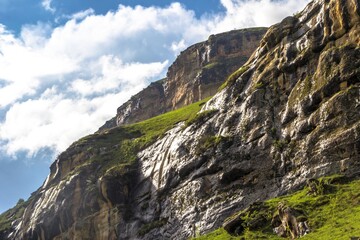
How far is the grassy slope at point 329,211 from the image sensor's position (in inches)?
1980

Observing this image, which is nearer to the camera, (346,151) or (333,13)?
(346,151)

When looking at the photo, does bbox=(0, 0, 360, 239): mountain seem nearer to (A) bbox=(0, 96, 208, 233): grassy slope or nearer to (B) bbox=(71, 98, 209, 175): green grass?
(B) bbox=(71, 98, 209, 175): green grass

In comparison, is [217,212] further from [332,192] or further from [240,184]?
[332,192]

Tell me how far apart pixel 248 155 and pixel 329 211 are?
25382 millimetres

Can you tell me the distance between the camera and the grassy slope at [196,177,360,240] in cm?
5028

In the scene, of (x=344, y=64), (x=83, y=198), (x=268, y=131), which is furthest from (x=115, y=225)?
(x=344, y=64)

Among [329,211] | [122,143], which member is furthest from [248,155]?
[122,143]

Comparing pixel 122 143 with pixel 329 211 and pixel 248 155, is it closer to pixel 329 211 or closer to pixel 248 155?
pixel 248 155

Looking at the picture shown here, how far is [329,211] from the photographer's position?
57.1m

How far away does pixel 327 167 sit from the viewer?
221ft

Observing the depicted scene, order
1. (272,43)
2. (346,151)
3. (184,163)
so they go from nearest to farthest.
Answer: (346,151)
(184,163)
(272,43)

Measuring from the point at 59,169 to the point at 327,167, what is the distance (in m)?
89.5

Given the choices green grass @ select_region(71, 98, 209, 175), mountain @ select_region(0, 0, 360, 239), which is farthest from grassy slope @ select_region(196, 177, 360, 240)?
green grass @ select_region(71, 98, 209, 175)

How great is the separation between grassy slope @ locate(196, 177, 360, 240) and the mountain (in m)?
0.60
